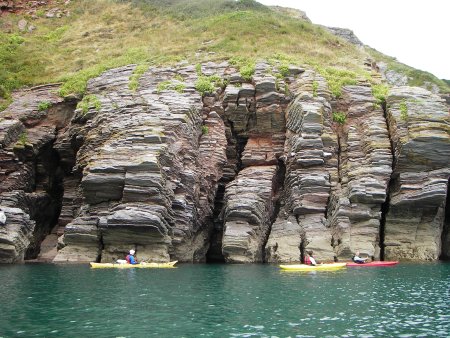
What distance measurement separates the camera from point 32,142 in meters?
53.2

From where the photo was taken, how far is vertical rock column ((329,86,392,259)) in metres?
45.0

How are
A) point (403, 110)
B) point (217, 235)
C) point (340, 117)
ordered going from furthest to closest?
point (217, 235) < point (340, 117) < point (403, 110)

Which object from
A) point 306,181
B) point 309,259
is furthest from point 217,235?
point 309,259

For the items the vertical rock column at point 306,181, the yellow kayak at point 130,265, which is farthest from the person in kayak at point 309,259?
the yellow kayak at point 130,265

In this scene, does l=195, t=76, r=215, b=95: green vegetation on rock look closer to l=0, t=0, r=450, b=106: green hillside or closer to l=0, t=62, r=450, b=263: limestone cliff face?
l=0, t=62, r=450, b=263: limestone cliff face

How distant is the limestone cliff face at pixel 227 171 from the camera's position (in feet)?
144

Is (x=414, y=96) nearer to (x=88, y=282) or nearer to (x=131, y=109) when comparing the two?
(x=131, y=109)

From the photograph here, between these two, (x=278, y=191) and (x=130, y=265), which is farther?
(x=278, y=191)

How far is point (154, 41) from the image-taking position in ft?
239

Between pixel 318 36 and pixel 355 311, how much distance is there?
5831 centimetres

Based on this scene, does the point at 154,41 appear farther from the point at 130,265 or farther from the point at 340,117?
the point at 130,265

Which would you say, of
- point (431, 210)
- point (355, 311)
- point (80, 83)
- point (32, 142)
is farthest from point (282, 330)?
point (80, 83)

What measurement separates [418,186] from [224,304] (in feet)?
91.8

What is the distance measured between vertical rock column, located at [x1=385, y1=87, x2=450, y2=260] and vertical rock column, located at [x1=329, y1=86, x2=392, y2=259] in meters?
1.47
